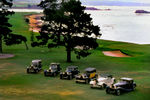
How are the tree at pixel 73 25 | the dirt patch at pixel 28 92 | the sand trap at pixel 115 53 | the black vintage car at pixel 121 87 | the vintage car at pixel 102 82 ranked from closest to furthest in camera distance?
1. the black vintage car at pixel 121 87
2. the dirt patch at pixel 28 92
3. the vintage car at pixel 102 82
4. the tree at pixel 73 25
5. the sand trap at pixel 115 53

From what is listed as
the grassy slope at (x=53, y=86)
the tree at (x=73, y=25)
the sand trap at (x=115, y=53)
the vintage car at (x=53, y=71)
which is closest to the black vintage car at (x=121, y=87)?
the grassy slope at (x=53, y=86)

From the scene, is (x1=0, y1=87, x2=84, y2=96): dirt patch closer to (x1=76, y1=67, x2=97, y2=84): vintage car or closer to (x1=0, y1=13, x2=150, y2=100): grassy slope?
(x1=0, y1=13, x2=150, y2=100): grassy slope

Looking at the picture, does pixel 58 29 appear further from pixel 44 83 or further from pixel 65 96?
pixel 65 96

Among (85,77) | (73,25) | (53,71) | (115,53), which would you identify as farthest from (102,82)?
(115,53)

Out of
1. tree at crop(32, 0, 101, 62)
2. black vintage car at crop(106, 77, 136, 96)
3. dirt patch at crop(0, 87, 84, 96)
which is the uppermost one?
tree at crop(32, 0, 101, 62)

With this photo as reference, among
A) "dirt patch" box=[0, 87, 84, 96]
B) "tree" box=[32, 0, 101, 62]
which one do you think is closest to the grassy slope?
"dirt patch" box=[0, 87, 84, 96]

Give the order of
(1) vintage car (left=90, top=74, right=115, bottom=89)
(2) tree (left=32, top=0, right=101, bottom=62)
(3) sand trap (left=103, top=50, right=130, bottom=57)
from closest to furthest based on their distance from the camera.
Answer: (1) vintage car (left=90, top=74, right=115, bottom=89)
(2) tree (left=32, top=0, right=101, bottom=62)
(3) sand trap (left=103, top=50, right=130, bottom=57)

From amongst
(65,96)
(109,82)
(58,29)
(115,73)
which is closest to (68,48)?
(58,29)

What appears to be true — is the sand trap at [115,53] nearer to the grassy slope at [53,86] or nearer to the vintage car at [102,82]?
the grassy slope at [53,86]

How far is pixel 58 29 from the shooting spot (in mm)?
56094

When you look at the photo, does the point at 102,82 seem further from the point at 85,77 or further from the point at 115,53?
the point at 115,53

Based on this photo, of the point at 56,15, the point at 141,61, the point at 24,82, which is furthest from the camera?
the point at 141,61

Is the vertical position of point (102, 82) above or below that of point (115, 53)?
below

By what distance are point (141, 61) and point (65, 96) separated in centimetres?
3534
